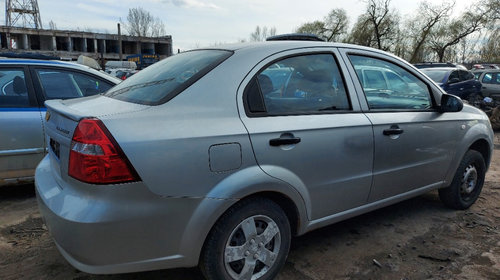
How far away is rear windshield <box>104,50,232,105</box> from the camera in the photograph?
2158 mm

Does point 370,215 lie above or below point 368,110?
below

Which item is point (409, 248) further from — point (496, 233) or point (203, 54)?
point (203, 54)

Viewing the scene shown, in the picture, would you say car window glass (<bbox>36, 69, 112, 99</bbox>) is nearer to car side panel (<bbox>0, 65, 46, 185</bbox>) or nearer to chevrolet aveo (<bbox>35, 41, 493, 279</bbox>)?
car side panel (<bbox>0, 65, 46, 185</bbox>)

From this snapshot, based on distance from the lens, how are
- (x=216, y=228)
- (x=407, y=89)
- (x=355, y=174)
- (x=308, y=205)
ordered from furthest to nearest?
(x=407, y=89)
(x=355, y=174)
(x=308, y=205)
(x=216, y=228)

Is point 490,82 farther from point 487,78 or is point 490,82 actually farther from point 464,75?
point 464,75

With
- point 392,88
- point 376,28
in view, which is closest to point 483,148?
point 392,88

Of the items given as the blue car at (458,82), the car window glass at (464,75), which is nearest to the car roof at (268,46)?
the blue car at (458,82)

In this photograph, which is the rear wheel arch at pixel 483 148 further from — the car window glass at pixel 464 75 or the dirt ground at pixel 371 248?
the car window glass at pixel 464 75

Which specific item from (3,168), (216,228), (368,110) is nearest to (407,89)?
(368,110)

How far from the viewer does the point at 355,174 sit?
2.73 metres

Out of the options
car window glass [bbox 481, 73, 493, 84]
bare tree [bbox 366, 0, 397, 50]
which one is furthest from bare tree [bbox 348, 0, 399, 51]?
car window glass [bbox 481, 73, 493, 84]

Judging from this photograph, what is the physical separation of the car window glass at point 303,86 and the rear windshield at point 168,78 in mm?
353

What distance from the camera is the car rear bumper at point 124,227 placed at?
5.95 feet

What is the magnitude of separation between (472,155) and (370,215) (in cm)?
125
